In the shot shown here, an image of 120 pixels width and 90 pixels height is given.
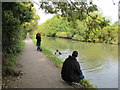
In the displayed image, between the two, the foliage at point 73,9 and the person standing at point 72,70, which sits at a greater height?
the foliage at point 73,9

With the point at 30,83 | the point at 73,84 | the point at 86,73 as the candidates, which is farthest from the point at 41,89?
the point at 86,73

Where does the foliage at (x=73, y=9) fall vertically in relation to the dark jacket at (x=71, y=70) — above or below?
above

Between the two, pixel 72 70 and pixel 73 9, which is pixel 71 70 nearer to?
pixel 72 70

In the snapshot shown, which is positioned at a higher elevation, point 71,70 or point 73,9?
point 73,9

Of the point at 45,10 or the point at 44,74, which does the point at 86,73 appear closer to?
the point at 44,74

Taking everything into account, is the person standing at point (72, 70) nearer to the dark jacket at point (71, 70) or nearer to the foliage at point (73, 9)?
the dark jacket at point (71, 70)

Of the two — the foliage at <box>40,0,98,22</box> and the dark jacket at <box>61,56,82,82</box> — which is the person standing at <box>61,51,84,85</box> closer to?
the dark jacket at <box>61,56,82,82</box>

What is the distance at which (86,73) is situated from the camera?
1000cm

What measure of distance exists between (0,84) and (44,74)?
2151 millimetres

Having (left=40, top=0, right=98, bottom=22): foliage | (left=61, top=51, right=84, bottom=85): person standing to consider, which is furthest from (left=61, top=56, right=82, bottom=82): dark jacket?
(left=40, top=0, right=98, bottom=22): foliage

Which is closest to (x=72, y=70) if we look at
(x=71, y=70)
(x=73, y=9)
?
(x=71, y=70)

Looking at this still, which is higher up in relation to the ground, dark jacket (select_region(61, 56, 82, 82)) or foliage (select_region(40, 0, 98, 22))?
foliage (select_region(40, 0, 98, 22))

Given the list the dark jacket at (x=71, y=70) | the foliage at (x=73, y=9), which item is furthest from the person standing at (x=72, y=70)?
the foliage at (x=73, y=9)

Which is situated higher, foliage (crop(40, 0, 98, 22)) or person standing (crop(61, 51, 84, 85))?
foliage (crop(40, 0, 98, 22))
